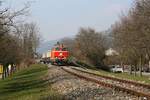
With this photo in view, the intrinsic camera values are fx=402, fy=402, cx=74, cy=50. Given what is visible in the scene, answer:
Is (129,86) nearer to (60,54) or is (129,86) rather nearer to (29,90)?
(29,90)

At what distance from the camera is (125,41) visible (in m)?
59.4

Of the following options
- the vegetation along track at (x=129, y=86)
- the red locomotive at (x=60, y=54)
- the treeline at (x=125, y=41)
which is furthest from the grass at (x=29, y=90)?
the red locomotive at (x=60, y=54)

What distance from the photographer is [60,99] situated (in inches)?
608

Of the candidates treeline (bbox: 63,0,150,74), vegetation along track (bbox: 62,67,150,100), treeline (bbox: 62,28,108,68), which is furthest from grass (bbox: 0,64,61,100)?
treeline (bbox: 62,28,108,68)

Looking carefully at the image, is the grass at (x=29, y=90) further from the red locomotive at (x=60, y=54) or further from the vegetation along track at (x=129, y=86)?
the red locomotive at (x=60, y=54)

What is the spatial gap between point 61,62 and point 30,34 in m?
45.3

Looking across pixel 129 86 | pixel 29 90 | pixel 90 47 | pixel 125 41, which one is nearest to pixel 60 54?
pixel 125 41

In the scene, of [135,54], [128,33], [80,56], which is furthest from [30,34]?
[128,33]

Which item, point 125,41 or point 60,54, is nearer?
point 125,41

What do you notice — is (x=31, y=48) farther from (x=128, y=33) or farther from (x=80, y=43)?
(x=128, y=33)

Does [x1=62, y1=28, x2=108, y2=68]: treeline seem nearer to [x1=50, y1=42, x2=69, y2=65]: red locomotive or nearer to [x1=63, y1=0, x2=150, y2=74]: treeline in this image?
[x1=63, y1=0, x2=150, y2=74]: treeline

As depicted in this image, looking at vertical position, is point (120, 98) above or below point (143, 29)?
below

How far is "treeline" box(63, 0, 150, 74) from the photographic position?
44562 mm

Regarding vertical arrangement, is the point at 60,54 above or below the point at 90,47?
below
